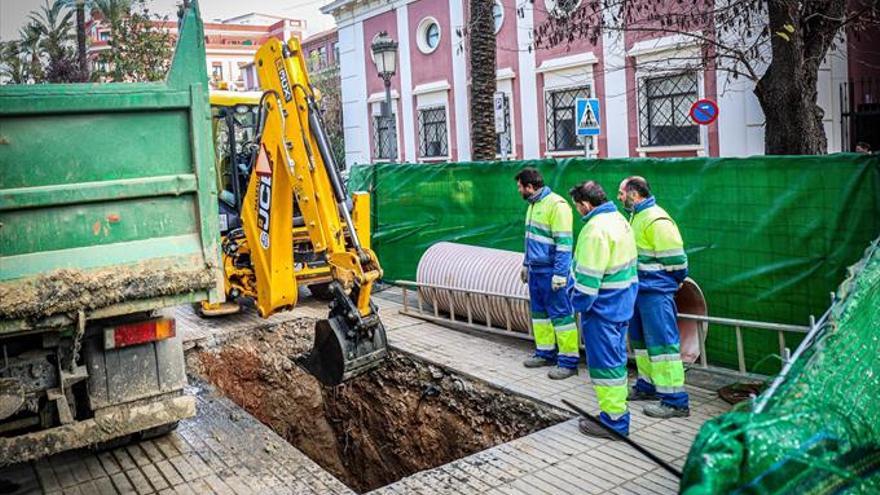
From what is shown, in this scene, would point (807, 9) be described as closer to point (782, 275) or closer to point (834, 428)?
point (782, 275)

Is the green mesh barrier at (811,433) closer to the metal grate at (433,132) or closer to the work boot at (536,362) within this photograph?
the work boot at (536,362)

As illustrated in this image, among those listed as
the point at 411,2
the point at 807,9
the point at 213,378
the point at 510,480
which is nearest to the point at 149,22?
the point at 411,2

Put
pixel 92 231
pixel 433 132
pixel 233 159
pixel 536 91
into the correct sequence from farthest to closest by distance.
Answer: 1. pixel 433 132
2. pixel 536 91
3. pixel 233 159
4. pixel 92 231

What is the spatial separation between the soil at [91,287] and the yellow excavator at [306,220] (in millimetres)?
1239

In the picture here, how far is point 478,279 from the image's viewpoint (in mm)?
8453

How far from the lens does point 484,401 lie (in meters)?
6.72

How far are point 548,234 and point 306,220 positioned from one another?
6.88 ft

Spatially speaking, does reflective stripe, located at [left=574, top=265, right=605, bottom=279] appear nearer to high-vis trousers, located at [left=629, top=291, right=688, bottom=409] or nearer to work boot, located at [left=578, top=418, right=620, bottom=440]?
high-vis trousers, located at [left=629, top=291, right=688, bottom=409]

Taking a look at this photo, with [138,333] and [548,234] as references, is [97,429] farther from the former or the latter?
[548,234]

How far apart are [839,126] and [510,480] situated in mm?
11681

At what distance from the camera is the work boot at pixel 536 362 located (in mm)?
7109

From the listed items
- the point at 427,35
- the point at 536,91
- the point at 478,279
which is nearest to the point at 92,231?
the point at 478,279

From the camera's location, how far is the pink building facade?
14.5m

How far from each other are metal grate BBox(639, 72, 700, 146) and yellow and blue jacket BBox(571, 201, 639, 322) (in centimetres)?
1068
